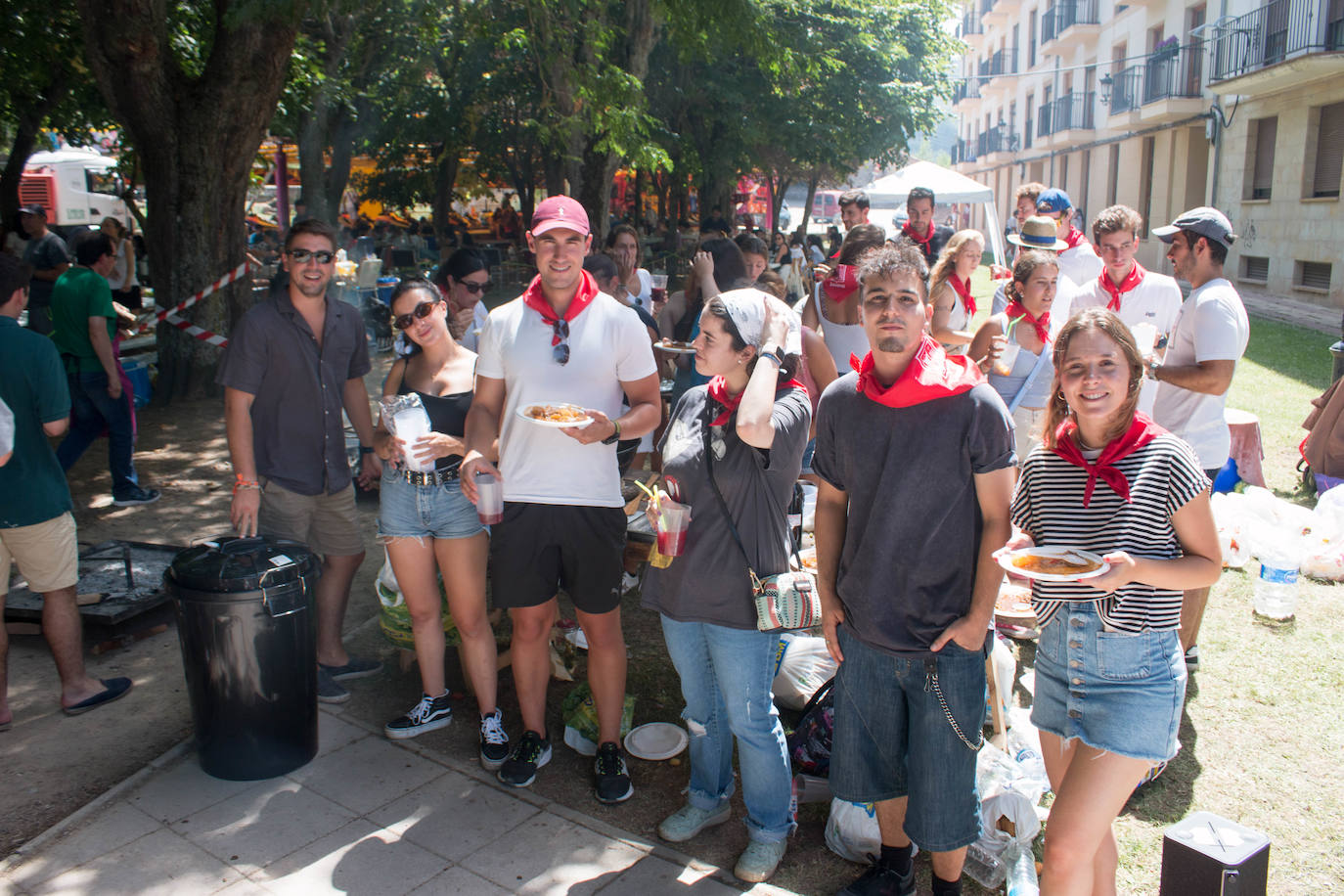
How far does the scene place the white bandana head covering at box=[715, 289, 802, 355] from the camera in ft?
10.1

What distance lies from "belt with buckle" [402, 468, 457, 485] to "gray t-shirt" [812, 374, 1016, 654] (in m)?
1.71

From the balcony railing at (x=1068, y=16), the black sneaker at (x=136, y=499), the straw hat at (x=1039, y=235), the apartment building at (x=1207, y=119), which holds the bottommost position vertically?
the black sneaker at (x=136, y=499)

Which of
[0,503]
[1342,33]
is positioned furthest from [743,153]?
[0,503]

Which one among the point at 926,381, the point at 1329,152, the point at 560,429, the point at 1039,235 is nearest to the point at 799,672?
the point at 560,429

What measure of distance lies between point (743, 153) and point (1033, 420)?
872 inches

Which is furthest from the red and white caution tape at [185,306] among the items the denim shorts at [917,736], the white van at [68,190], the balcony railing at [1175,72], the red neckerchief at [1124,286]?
the balcony railing at [1175,72]

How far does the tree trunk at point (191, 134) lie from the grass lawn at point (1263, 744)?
768 cm

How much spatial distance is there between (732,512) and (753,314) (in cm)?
Answer: 64

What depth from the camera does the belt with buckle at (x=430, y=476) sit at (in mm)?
3855

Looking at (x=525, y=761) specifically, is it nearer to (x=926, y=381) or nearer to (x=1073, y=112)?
(x=926, y=381)

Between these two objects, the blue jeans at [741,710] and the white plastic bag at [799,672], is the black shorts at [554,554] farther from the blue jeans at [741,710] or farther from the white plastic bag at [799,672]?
the white plastic bag at [799,672]

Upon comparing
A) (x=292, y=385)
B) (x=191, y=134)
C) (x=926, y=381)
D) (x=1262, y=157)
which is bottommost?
(x=292, y=385)

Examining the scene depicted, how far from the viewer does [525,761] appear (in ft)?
12.6

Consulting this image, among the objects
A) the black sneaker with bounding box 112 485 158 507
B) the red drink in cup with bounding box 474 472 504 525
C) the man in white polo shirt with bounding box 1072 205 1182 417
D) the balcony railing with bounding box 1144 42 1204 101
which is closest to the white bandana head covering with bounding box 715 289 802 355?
the red drink in cup with bounding box 474 472 504 525
